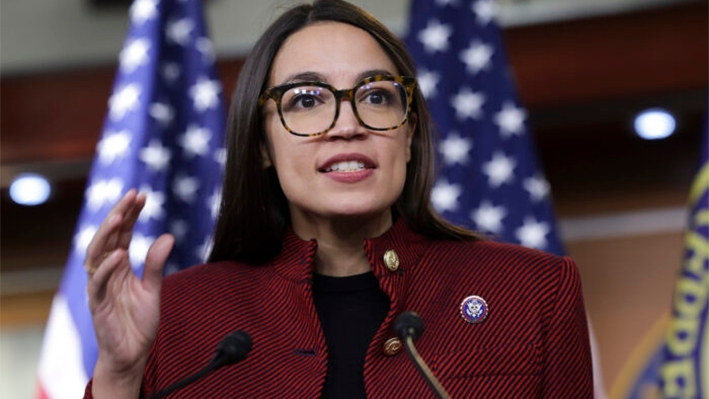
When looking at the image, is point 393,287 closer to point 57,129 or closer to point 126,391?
point 126,391

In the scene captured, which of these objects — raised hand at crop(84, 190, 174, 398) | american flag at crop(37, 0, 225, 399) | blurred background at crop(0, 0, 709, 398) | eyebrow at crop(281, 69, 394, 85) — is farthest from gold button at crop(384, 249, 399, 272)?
blurred background at crop(0, 0, 709, 398)

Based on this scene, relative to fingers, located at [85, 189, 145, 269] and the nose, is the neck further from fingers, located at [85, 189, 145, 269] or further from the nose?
fingers, located at [85, 189, 145, 269]

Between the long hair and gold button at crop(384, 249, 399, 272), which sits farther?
the long hair

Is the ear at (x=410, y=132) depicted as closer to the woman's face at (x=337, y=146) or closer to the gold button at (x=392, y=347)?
the woman's face at (x=337, y=146)

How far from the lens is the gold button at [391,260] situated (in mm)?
1690

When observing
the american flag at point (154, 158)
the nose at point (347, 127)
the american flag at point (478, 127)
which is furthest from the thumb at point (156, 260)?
the american flag at point (478, 127)

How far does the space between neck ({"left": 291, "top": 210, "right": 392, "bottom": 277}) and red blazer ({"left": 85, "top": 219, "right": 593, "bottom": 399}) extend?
0.11ft

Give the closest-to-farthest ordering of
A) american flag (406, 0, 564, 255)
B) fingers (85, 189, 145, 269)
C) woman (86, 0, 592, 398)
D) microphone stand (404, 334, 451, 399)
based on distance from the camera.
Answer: microphone stand (404, 334, 451, 399) → fingers (85, 189, 145, 269) → woman (86, 0, 592, 398) → american flag (406, 0, 564, 255)

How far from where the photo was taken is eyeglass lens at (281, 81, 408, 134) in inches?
66.2

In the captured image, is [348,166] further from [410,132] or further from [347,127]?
[410,132]

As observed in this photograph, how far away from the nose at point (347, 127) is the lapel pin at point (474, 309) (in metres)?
0.30

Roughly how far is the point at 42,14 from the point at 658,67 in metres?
2.60

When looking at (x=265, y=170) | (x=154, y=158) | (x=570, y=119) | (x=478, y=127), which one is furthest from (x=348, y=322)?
(x=570, y=119)

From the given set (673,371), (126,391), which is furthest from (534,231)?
(126,391)
